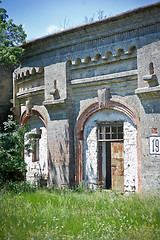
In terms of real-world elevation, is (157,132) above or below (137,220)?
above

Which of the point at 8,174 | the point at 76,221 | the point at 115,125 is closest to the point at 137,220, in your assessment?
the point at 76,221

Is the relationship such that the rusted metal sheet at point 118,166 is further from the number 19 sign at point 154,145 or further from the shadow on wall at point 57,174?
the shadow on wall at point 57,174

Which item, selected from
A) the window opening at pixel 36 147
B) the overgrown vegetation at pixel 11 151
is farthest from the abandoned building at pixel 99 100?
the overgrown vegetation at pixel 11 151

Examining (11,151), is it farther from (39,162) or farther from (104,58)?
(104,58)

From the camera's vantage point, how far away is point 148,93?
8.91m

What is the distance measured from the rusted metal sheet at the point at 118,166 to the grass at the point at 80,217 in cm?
107

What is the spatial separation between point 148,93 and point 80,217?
12.8ft

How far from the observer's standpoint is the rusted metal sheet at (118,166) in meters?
10.1

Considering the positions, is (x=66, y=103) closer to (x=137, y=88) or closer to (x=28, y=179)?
(x=137, y=88)

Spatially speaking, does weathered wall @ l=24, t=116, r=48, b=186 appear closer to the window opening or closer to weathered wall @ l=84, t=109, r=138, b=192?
the window opening

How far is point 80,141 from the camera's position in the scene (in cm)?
1083

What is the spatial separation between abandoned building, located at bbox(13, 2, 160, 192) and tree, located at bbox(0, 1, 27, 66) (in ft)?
1.54

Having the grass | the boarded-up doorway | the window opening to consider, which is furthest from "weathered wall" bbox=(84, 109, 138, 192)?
the window opening

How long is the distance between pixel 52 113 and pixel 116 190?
3.52 m
